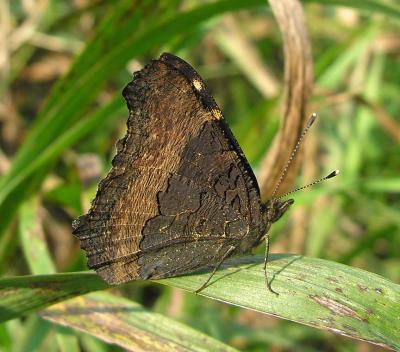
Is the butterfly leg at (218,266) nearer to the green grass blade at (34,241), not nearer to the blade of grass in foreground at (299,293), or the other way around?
the blade of grass in foreground at (299,293)

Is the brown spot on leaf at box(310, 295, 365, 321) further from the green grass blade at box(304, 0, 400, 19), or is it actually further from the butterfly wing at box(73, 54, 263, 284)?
the green grass blade at box(304, 0, 400, 19)

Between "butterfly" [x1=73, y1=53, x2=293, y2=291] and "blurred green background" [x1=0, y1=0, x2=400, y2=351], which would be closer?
"butterfly" [x1=73, y1=53, x2=293, y2=291]

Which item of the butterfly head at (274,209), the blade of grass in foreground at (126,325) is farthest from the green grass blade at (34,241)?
the butterfly head at (274,209)

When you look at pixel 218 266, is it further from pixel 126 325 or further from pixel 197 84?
pixel 197 84

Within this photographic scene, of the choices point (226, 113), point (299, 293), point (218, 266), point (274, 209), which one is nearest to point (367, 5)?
point (274, 209)

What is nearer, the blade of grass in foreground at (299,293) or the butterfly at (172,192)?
the blade of grass in foreground at (299,293)

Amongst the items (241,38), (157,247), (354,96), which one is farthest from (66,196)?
(241,38)

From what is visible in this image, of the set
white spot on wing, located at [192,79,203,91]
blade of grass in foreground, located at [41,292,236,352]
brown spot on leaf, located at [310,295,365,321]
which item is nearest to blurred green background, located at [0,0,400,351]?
blade of grass in foreground, located at [41,292,236,352]
